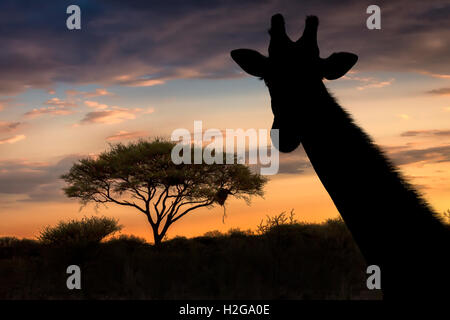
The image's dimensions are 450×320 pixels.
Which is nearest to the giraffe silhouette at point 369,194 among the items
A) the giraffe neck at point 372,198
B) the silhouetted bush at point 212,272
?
the giraffe neck at point 372,198

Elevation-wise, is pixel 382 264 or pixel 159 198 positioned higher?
pixel 159 198

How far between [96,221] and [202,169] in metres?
12.2

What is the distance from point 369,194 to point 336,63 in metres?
1.73

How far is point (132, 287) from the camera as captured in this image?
14.4 metres

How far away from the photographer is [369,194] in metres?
3.48

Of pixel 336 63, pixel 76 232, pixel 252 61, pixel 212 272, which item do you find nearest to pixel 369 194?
pixel 336 63

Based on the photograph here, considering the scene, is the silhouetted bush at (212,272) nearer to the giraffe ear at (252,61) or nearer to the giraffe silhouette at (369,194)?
the giraffe ear at (252,61)

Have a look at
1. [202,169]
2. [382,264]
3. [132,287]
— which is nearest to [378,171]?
[382,264]

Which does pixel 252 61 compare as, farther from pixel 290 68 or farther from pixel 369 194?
pixel 369 194

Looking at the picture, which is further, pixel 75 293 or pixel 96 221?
pixel 96 221

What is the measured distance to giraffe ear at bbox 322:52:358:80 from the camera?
4609 mm

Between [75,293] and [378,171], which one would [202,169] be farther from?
[378,171]

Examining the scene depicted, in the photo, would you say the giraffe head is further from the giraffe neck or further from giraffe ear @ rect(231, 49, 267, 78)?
the giraffe neck

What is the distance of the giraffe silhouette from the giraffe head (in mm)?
12
